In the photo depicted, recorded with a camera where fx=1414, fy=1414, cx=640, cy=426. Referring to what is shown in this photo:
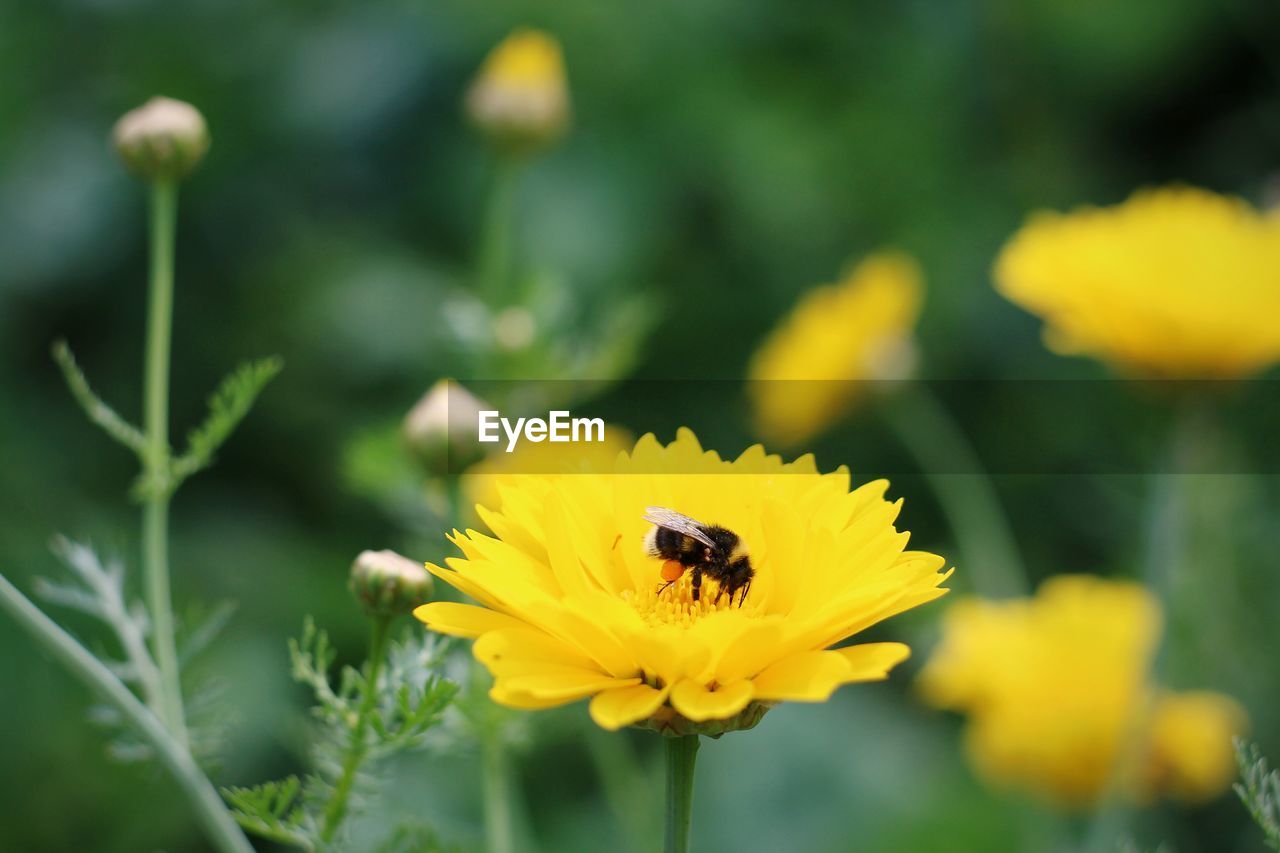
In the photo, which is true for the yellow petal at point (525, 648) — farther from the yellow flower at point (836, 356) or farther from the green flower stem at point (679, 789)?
the yellow flower at point (836, 356)

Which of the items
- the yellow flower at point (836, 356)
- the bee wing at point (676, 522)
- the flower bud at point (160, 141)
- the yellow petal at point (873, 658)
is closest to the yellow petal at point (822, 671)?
the yellow petal at point (873, 658)

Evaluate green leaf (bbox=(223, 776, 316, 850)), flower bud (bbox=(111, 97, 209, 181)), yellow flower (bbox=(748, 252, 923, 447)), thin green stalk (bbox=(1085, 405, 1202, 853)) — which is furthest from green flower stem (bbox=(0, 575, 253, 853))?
yellow flower (bbox=(748, 252, 923, 447))

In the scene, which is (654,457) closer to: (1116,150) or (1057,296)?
(1057,296)

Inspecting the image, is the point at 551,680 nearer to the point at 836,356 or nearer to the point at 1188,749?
the point at 1188,749

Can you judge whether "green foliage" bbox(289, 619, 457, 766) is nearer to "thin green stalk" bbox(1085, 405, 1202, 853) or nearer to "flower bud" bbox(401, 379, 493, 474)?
"flower bud" bbox(401, 379, 493, 474)

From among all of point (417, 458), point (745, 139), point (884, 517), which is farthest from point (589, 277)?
point (884, 517)
